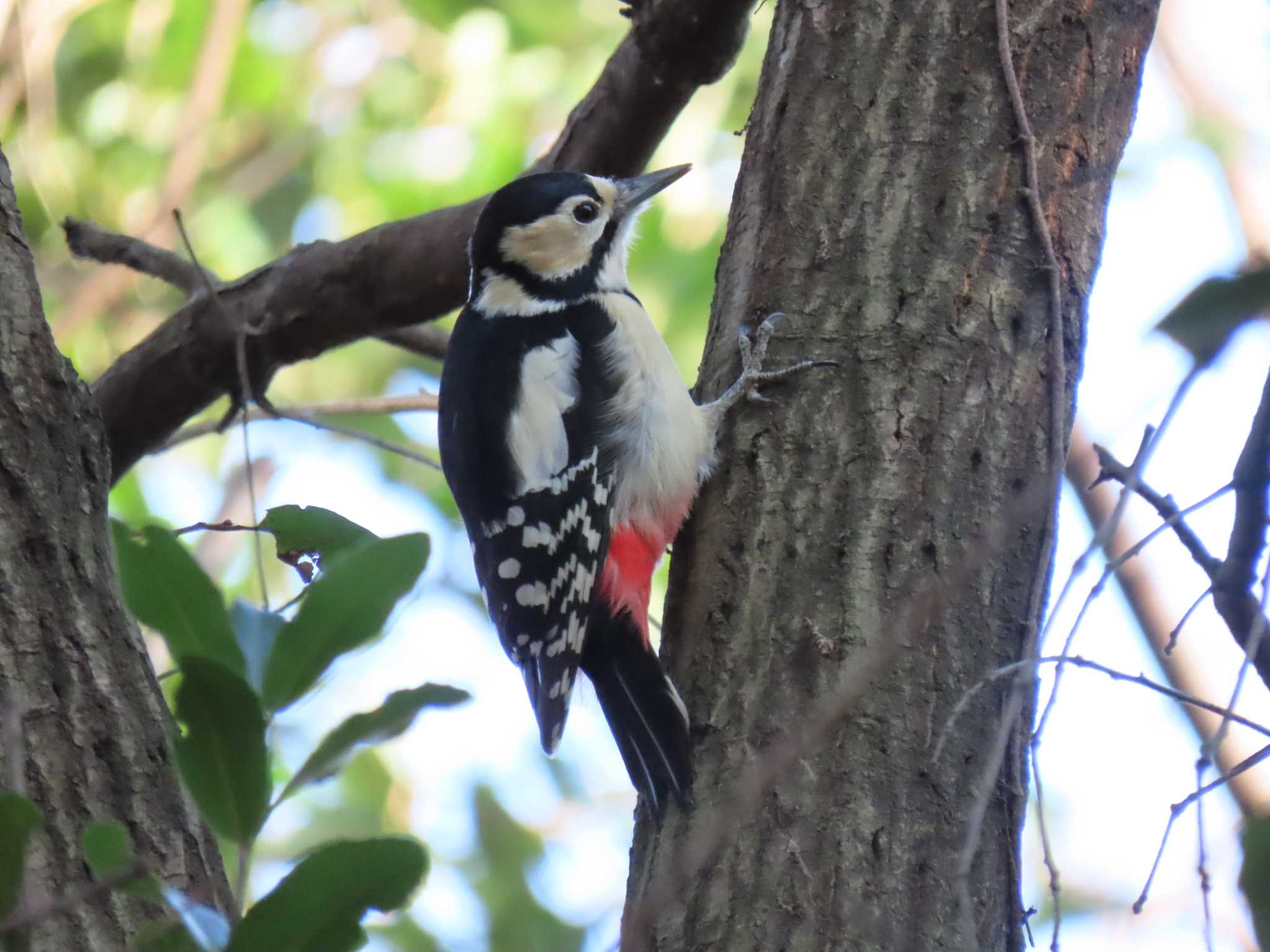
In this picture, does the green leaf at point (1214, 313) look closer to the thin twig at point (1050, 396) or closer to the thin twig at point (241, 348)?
the thin twig at point (1050, 396)

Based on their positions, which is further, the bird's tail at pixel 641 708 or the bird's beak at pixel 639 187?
the bird's beak at pixel 639 187

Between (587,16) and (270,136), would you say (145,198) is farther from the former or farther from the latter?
(587,16)

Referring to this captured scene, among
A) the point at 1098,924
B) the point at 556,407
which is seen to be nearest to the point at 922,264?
the point at 556,407

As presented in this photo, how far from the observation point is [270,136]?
6.46 m

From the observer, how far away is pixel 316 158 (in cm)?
616

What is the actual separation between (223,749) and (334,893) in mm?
152

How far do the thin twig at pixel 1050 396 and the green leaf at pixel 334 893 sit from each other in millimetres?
743

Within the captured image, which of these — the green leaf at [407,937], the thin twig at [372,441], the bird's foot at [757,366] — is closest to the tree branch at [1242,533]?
the bird's foot at [757,366]

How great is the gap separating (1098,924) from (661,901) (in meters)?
4.38

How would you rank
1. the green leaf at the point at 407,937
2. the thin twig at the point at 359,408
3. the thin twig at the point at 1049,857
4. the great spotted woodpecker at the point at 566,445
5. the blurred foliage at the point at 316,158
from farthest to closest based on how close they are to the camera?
the blurred foliage at the point at 316,158 → the green leaf at the point at 407,937 → the thin twig at the point at 359,408 → the great spotted woodpecker at the point at 566,445 → the thin twig at the point at 1049,857

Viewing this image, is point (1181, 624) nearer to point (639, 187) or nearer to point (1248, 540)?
point (1248, 540)

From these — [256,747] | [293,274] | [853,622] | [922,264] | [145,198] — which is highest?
[145,198]

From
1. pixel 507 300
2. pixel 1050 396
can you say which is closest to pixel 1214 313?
pixel 1050 396

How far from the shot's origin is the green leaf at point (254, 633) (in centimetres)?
132
